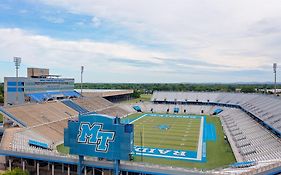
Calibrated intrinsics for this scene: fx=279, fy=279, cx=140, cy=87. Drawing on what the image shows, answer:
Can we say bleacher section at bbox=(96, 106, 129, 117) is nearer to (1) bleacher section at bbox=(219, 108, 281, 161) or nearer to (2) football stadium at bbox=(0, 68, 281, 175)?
(2) football stadium at bbox=(0, 68, 281, 175)

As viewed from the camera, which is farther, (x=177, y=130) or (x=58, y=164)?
(x=177, y=130)

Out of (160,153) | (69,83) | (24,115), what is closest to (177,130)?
(160,153)

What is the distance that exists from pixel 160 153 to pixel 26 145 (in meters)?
15.6

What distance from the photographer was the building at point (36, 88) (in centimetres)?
5322

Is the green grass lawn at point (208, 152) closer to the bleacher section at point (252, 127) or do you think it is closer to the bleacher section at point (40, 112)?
the bleacher section at point (252, 127)

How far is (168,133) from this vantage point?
44844mm

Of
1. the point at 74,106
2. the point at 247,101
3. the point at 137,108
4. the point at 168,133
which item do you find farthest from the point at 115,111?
the point at 247,101

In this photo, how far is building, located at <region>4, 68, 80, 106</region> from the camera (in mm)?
53219

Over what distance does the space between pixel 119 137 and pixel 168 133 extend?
24.0 metres

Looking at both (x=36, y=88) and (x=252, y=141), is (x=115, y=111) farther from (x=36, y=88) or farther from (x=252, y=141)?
(x=252, y=141)

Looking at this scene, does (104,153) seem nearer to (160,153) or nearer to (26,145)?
(160,153)

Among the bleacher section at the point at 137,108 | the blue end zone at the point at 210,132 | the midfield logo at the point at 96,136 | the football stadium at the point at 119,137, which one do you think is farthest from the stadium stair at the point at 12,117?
the bleacher section at the point at 137,108

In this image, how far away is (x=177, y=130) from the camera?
156 ft

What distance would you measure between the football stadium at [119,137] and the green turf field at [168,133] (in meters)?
0.13
